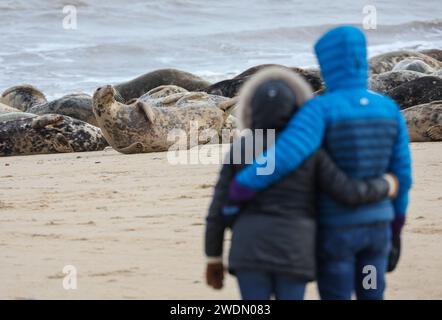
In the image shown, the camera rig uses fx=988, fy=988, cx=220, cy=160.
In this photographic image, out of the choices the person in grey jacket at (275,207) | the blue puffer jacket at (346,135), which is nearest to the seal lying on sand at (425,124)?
the blue puffer jacket at (346,135)

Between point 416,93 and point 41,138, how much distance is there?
17.4 feet

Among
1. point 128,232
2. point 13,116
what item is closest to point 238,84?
point 13,116

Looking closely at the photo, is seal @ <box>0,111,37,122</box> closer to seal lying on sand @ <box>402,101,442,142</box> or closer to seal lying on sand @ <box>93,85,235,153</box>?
seal lying on sand @ <box>93,85,235,153</box>

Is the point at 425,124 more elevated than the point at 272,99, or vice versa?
the point at 425,124

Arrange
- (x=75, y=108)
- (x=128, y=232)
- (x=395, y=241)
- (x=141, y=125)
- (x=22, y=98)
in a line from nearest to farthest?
1. (x=395, y=241)
2. (x=128, y=232)
3. (x=141, y=125)
4. (x=75, y=108)
5. (x=22, y=98)

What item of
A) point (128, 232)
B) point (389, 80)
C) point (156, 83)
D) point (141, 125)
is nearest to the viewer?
point (128, 232)

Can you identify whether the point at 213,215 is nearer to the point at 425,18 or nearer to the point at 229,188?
the point at 229,188

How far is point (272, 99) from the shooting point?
11.3ft

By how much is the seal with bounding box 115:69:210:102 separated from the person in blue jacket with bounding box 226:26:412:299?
53.7ft

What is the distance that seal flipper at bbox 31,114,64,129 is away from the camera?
13163 millimetres

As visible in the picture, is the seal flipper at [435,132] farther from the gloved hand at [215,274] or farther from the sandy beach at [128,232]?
the gloved hand at [215,274]

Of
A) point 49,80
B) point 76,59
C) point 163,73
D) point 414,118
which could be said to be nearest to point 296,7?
point 76,59

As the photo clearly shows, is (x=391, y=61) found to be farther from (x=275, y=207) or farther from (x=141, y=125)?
(x=275, y=207)

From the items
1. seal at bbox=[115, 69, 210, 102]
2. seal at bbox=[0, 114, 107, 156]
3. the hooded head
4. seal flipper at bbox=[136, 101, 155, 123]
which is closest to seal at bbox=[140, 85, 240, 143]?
seal flipper at bbox=[136, 101, 155, 123]
